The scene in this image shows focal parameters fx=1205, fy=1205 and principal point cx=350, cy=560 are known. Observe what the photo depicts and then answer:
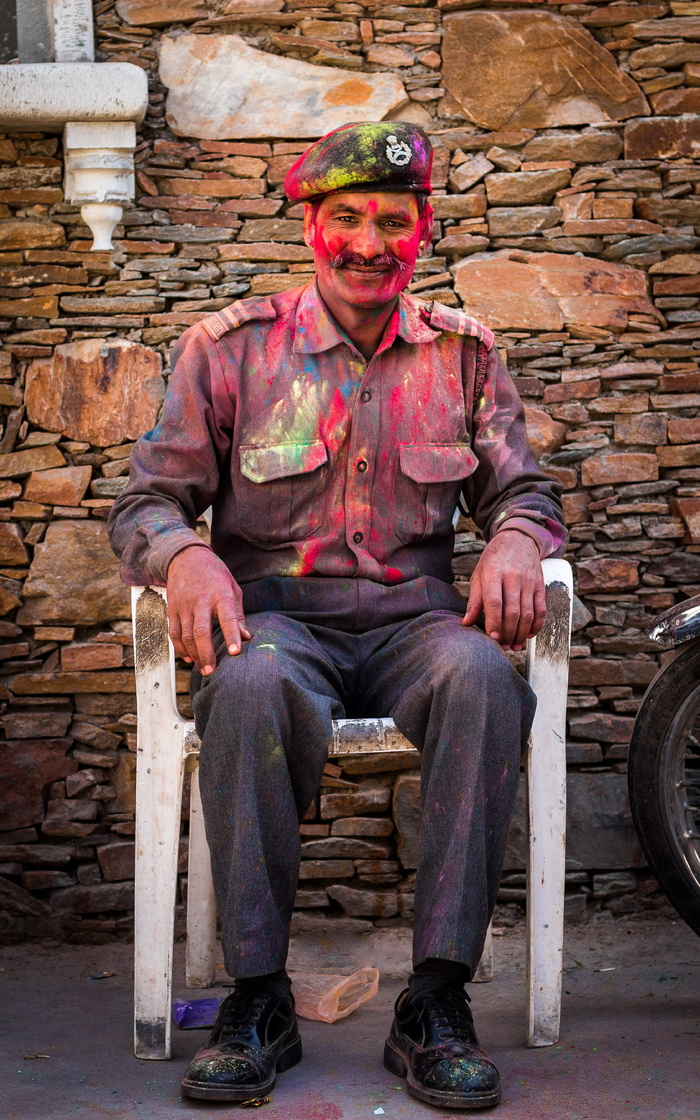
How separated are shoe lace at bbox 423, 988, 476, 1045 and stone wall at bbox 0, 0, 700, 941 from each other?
43.5 inches

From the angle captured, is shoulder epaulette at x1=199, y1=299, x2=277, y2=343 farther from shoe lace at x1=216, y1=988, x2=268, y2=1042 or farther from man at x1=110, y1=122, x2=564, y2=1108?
shoe lace at x1=216, y1=988, x2=268, y2=1042

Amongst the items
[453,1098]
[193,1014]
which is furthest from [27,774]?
[453,1098]

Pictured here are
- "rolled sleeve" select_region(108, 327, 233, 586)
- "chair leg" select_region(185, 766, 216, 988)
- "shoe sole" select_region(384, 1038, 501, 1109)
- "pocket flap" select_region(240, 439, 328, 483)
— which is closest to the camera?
"shoe sole" select_region(384, 1038, 501, 1109)

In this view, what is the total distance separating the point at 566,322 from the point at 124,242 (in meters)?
1.20

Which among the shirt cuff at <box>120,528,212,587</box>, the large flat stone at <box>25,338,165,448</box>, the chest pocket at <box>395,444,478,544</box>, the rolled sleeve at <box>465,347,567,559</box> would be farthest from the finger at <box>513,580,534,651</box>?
the large flat stone at <box>25,338,165,448</box>

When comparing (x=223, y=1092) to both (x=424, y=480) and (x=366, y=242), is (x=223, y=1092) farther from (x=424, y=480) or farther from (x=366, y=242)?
(x=366, y=242)

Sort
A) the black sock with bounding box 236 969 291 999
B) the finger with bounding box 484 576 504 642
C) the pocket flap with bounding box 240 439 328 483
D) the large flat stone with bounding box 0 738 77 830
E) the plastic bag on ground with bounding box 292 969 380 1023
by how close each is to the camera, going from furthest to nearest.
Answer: the large flat stone with bounding box 0 738 77 830 < the plastic bag on ground with bounding box 292 969 380 1023 < the pocket flap with bounding box 240 439 328 483 < the finger with bounding box 484 576 504 642 < the black sock with bounding box 236 969 291 999

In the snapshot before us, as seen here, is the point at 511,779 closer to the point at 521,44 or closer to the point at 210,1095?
the point at 210,1095

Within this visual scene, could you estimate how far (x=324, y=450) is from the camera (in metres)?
2.42

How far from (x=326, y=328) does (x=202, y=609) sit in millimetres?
725

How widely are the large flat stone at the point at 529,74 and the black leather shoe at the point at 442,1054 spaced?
2.29 meters

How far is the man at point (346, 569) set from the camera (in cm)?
202

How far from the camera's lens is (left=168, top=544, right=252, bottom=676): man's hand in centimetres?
208

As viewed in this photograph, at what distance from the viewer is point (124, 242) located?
3195mm
